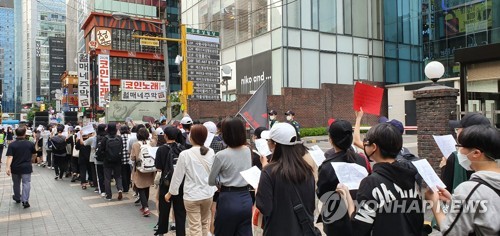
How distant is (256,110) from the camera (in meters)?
7.94

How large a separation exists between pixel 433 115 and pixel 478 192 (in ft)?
23.9

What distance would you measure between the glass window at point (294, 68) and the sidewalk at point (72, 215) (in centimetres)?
1742

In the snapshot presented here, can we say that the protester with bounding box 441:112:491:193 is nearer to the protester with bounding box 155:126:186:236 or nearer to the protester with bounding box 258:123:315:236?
the protester with bounding box 258:123:315:236

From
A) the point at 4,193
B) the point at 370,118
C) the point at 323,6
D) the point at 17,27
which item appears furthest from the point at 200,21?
the point at 17,27

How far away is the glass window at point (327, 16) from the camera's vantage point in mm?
28156

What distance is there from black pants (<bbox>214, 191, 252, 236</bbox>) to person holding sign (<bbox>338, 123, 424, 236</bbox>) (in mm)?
1683

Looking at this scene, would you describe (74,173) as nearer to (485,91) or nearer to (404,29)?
(485,91)

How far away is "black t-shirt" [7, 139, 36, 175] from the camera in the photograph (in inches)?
352

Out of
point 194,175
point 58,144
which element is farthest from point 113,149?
point 194,175

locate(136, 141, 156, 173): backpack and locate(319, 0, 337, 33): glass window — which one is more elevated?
locate(319, 0, 337, 33): glass window

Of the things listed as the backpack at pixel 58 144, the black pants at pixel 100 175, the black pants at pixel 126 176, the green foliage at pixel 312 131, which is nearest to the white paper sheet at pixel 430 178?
the black pants at pixel 126 176

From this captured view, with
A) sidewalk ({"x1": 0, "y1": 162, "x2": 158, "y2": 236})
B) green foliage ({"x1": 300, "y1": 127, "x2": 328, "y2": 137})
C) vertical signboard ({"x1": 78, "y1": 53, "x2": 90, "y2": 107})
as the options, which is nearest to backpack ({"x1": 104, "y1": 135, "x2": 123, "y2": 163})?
sidewalk ({"x1": 0, "y1": 162, "x2": 158, "y2": 236})

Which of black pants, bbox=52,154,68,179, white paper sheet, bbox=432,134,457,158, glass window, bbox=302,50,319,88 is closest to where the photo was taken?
white paper sheet, bbox=432,134,457,158

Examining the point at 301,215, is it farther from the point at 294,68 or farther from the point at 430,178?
the point at 294,68
